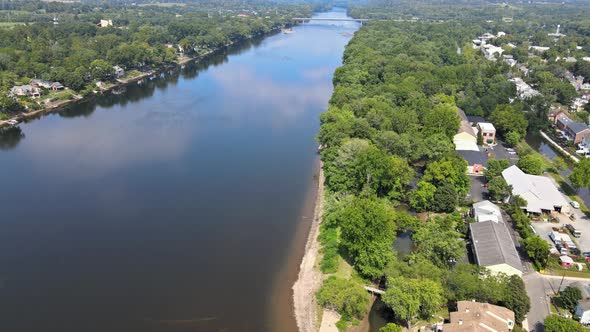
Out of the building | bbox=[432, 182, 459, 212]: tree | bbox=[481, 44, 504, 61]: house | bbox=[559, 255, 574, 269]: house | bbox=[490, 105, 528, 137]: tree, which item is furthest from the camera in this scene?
bbox=[481, 44, 504, 61]: house

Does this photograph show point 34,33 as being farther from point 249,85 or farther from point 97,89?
point 249,85

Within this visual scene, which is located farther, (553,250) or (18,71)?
(18,71)

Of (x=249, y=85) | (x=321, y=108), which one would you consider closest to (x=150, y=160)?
(x=321, y=108)

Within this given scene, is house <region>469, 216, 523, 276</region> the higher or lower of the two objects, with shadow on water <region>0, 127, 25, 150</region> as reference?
lower

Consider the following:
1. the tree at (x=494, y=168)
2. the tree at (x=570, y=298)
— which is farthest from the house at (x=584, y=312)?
the tree at (x=494, y=168)

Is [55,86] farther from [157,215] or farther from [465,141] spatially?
[465,141]

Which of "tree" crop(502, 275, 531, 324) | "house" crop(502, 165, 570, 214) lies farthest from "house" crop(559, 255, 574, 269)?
"tree" crop(502, 275, 531, 324)

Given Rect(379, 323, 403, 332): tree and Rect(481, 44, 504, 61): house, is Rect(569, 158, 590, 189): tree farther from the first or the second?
Rect(481, 44, 504, 61): house
